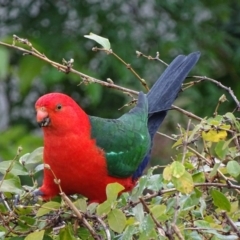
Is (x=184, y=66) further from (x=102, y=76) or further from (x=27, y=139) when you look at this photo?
(x=102, y=76)

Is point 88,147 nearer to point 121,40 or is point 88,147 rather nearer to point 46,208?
point 46,208

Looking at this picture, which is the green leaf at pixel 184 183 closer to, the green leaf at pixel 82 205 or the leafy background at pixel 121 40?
the green leaf at pixel 82 205

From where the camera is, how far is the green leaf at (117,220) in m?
1.35

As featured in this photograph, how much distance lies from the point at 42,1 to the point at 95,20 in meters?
0.33

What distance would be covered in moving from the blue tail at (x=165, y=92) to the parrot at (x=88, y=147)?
81 millimetres

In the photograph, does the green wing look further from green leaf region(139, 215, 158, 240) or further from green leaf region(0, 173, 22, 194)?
green leaf region(139, 215, 158, 240)

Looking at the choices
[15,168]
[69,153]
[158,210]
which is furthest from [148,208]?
[69,153]

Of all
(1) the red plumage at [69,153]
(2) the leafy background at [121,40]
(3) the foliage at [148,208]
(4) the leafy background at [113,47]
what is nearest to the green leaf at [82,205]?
(3) the foliage at [148,208]

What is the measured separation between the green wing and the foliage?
13.4 inches

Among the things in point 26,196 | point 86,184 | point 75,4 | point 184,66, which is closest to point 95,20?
point 75,4

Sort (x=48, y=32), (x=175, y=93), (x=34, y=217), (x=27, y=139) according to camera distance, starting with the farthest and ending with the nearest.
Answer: (x=48, y=32) < (x=27, y=139) < (x=175, y=93) < (x=34, y=217)

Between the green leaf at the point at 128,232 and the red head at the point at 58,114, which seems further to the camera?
the red head at the point at 58,114

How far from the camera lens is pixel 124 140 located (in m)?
2.02

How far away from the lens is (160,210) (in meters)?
1.32
